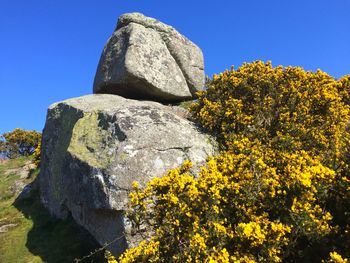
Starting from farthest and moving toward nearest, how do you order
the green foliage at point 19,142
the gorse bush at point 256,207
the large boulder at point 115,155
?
the green foliage at point 19,142
the large boulder at point 115,155
the gorse bush at point 256,207

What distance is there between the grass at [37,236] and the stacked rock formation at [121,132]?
0.58 meters

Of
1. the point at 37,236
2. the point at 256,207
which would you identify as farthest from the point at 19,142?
the point at 256,207

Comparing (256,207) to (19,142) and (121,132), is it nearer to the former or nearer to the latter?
(121,132)

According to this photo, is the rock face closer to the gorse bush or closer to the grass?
the gorse bush

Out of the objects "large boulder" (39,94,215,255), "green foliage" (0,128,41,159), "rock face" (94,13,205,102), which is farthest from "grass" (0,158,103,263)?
"green foliage" (0,128,41,159)

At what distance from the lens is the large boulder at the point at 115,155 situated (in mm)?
9352

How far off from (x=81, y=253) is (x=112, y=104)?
16.2 feet

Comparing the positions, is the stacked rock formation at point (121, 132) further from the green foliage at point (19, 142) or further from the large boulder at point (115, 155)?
the green foliage at point (19, 142)

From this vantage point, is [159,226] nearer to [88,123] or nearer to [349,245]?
[349,245]

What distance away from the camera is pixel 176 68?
14.7 m

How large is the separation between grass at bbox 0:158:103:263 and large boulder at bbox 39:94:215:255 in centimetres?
79

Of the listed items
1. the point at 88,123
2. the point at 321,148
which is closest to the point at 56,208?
the point at 88,123


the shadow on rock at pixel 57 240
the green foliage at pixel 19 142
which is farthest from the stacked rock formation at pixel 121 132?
the green foliage at pixel 19 142

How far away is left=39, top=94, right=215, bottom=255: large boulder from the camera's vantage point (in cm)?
935
